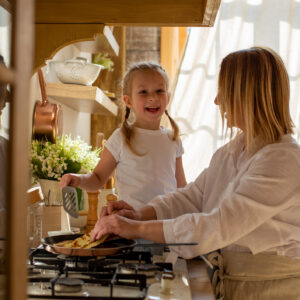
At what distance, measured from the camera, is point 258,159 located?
1.19 metres

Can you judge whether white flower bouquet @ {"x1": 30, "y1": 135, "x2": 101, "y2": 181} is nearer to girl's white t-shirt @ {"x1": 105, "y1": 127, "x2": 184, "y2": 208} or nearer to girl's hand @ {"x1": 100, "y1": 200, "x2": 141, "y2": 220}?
girl's white t-shirt @ {"x1": 105, "y1": 127, "x2": 184, "y2": 208}

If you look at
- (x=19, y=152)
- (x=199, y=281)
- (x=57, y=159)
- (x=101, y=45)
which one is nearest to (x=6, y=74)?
(x=19, y=152)

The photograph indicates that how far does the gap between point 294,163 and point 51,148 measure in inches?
35.2

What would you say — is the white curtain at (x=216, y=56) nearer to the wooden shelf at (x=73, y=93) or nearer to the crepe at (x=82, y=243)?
the wooden shelf at (x=73, y=93)

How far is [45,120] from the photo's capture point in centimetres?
174

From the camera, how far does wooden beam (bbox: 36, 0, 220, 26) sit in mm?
1345

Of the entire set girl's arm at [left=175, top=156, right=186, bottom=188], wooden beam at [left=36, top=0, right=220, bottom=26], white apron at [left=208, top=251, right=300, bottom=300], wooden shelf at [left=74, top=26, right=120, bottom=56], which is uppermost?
wooden shelf at [left=74, top=26, right=120, bottom=56]

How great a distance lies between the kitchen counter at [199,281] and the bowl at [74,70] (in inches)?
43.7

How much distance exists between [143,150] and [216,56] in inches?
51.8

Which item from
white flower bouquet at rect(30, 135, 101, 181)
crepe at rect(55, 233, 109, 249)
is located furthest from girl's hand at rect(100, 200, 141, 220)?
white flower bouquet at rect(30, 135, 101, 181)

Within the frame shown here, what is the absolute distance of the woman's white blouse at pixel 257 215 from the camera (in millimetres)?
1112

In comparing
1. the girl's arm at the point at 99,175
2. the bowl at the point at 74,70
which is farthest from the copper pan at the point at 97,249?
the bowl at the point at 74,70

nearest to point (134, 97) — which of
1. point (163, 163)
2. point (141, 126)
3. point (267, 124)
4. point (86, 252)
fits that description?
point (141, 126)

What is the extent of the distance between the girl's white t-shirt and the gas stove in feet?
2.34
